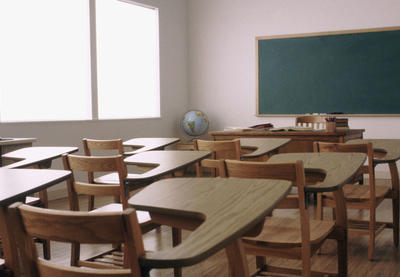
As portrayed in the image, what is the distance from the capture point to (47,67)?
5.30m

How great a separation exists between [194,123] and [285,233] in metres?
4.94

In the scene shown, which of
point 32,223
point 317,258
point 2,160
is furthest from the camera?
point 2,160

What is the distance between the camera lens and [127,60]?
6.37 m

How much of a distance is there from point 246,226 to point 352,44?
18.5 ft

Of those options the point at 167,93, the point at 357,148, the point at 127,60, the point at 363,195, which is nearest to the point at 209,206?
the point at 357,148

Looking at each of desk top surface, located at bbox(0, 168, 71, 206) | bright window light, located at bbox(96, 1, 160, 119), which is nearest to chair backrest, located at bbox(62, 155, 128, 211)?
desk top surface, located at bbox(0, 168, 71, 206)

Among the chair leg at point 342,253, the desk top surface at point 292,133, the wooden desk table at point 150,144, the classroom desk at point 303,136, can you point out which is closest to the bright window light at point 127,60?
the desk top surface at point 292,133

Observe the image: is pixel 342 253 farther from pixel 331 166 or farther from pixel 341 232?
pixel 331 166

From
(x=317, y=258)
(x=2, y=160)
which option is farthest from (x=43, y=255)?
(x=317, y=258)

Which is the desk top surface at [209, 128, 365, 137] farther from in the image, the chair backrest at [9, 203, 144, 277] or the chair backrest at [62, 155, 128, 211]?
the chair backrest at [9, 203, 144, 277]

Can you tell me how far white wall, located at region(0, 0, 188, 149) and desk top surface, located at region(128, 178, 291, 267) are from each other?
4.17 metres

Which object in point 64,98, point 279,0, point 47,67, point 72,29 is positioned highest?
point 279,0

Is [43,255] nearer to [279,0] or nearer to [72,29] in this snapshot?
[72,29]

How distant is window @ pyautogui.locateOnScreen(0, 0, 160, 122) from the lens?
495 cm
